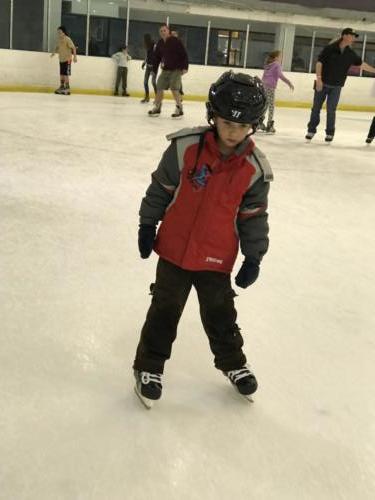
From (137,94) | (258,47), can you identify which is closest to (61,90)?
(137,94)

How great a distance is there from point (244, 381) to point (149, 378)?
26 centimetres

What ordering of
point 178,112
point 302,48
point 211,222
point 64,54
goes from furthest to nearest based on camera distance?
point 302,48 < point 64,54 < point 178,112 < point 211,222

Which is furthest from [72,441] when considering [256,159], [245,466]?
[256,159]

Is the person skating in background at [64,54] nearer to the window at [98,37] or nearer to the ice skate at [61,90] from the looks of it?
the ice skate at [61,90]

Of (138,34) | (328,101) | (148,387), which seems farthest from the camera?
(138,34)

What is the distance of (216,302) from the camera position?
1.58 m

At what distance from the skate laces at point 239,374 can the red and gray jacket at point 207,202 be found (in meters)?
0.30

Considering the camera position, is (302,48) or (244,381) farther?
(302,48)

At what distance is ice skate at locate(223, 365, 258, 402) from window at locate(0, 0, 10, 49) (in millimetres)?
12748

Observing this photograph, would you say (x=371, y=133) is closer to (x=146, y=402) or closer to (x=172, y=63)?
(x=172, y=63)

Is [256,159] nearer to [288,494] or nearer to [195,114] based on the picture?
[288,494]

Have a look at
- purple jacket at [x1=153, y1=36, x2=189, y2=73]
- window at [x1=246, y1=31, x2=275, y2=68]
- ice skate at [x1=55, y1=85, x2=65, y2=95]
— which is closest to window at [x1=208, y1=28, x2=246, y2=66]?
window at [x1=246, y1=31, x2=275, y2=68]

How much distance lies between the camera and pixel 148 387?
62.5 inches

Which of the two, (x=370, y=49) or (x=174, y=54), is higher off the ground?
(x=370, y=49)
